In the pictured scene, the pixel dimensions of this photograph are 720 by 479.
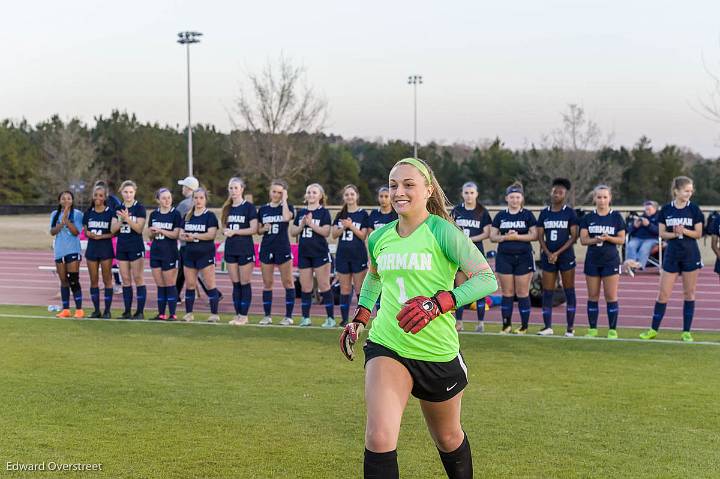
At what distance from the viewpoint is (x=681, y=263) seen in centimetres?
1145

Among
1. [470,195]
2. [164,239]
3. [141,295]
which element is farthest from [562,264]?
[141,295]

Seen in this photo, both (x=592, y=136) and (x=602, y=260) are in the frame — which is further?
(x=592, y=136)

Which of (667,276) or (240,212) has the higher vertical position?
(240,212)

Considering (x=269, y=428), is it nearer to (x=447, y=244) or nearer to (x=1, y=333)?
(x=447, y=244)

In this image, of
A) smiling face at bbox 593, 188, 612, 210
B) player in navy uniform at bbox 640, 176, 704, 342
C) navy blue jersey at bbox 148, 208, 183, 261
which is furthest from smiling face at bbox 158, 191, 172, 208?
player in navy uniform at bbox 640, 176, 704, 342

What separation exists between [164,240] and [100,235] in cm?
107

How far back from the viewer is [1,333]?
11.8 meters

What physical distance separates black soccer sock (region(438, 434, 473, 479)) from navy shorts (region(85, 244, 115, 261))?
999 centimetres

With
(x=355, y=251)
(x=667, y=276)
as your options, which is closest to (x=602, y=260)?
(x=667, y=276)

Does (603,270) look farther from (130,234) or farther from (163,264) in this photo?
(130,234)

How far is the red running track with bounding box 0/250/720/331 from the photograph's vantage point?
14.7 meters

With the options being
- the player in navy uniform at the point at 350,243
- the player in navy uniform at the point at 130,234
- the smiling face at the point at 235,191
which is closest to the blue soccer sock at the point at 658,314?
the player in navy uniform at the point at 350,243

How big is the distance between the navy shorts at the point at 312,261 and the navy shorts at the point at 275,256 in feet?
0.61

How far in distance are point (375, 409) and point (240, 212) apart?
907cm
